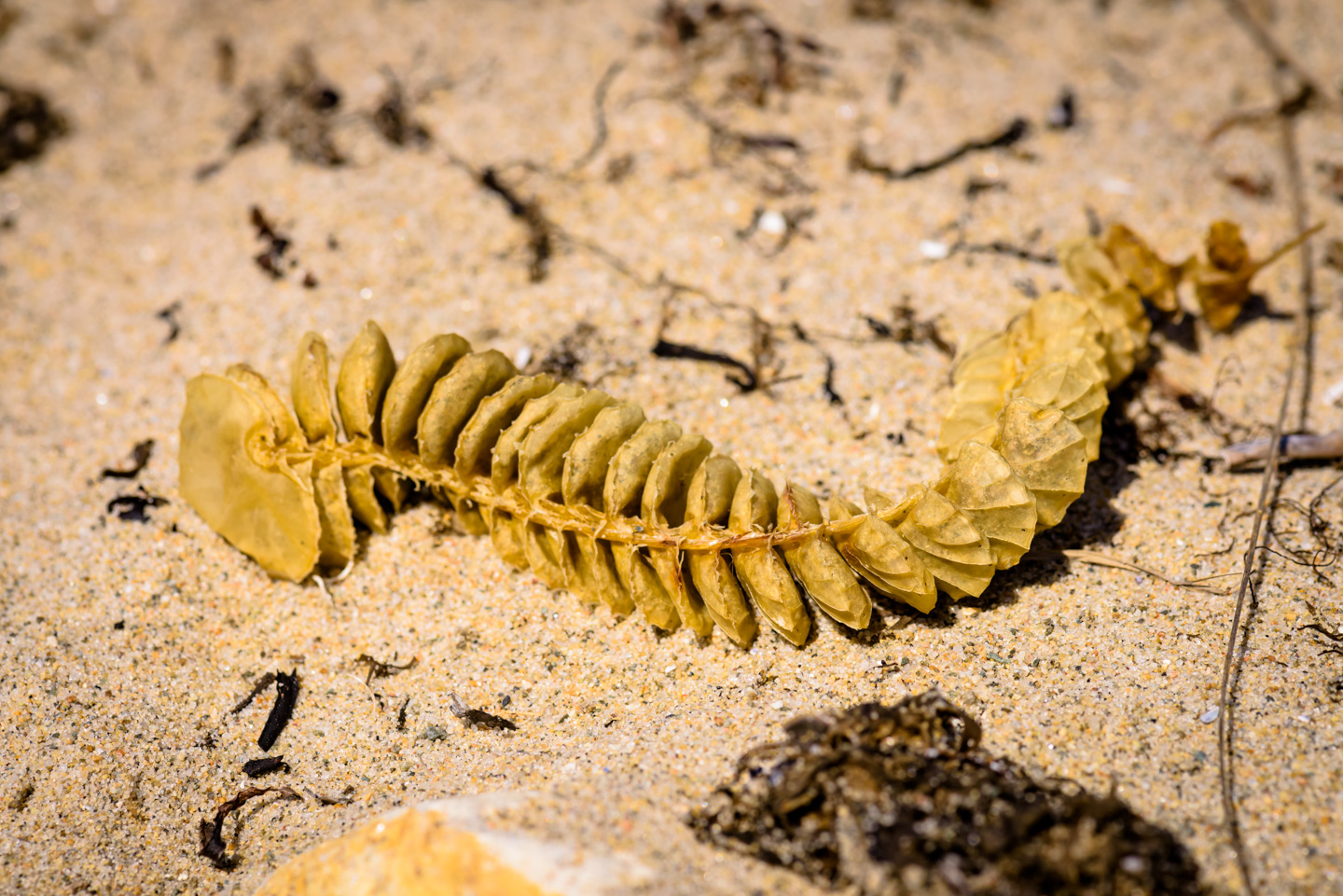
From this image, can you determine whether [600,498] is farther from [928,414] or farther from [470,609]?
[928,414]

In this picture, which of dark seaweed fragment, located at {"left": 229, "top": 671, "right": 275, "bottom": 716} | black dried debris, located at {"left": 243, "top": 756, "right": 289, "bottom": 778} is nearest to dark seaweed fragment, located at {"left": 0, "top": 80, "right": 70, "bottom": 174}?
dark seaweed fragment, located at {"left": 229, "top": 671, "right": 275, "bottom": 716}

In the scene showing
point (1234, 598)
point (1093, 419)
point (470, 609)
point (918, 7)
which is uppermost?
point (918, 7)

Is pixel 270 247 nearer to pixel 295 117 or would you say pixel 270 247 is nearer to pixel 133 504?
pixel 295 117

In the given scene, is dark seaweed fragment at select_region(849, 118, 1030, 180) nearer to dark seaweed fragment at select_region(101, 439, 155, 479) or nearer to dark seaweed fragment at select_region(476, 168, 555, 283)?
dark seaweed fragment at select_region(476, 168, 555, 283)

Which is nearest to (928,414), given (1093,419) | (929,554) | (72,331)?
(1093,419)

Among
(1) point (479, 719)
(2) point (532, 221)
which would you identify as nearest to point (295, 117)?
(2) point (532, 221)

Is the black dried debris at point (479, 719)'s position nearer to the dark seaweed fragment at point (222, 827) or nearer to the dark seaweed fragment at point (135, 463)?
the dark seaweed fragment at point (222, 827)

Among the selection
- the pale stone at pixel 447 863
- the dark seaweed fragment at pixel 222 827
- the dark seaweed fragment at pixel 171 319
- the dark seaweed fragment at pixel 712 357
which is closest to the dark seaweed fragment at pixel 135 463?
the dark seaweed fragment at pixel 171 319
